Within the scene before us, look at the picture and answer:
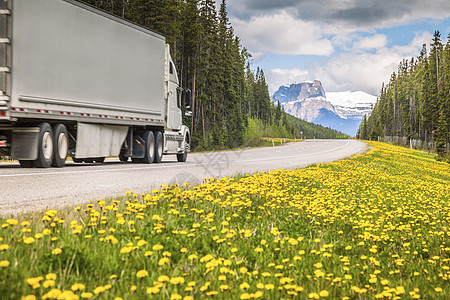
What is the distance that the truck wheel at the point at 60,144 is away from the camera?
11.1 m

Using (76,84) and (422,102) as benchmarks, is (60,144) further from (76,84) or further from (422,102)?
(422,102)

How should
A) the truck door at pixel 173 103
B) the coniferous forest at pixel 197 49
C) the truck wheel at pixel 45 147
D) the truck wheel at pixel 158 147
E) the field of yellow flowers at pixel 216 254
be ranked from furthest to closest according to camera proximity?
1. the coniferous forest at pixel 197 49
2. the truck door at pixel 173 103
3. the truck wheel at pixel 158 147
4. the truck wheel at pixel 45 147
5. the field of yellow flowers at pixel 216 254

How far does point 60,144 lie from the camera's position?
1137 centimetres

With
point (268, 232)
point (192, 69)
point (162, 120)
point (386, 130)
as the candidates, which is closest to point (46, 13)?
point (162, 120)

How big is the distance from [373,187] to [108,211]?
7.02 metres

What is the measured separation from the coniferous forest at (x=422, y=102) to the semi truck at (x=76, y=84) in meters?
50.2

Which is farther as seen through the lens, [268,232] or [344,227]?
[344,227]

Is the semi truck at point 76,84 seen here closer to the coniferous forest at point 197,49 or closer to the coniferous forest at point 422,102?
the coniferous forest at point 197,49

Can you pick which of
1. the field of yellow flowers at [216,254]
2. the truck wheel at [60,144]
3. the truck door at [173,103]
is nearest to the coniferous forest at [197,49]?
the truck door at [173,103]

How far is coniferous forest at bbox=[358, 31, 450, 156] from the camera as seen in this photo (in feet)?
214

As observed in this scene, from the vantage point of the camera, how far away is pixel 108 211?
4789mm

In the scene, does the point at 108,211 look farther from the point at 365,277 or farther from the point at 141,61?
the point at 141,61

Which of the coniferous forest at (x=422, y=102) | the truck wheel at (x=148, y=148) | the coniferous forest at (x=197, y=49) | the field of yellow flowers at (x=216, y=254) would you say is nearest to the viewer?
the field of yellow flowers at (x=216, y=254)

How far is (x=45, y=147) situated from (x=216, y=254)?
28.7ft
